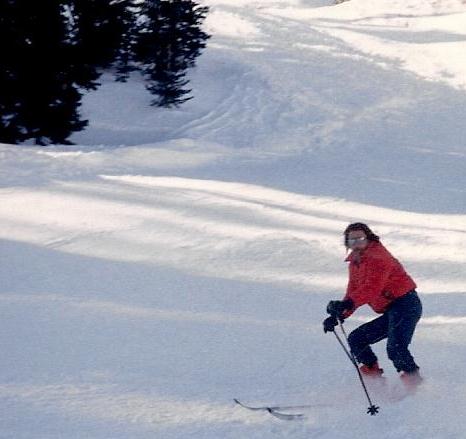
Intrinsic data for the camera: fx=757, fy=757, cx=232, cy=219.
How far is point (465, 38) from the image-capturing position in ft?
96.4

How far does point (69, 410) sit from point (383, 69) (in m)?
22.9

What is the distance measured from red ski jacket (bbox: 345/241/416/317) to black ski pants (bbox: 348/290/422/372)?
69mm

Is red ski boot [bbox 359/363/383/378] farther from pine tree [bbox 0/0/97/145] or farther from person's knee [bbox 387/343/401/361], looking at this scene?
pine tree [bbox 0/0/97/145]

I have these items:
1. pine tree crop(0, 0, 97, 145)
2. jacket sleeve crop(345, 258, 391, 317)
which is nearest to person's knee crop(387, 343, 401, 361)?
jacket sleeve crop(345, 258, 391, 317)

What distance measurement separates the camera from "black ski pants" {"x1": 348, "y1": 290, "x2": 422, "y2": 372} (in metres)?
5.59

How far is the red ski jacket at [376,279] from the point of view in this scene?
546cm

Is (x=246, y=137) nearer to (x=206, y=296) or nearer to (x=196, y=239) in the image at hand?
(x=196, y=239)

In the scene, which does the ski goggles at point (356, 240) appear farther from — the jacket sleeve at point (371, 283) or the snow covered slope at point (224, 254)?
the snow covered slope at point (224, 254)

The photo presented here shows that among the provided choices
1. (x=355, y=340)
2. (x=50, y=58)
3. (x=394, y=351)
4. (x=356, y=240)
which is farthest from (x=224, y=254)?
(x=50, y=58)

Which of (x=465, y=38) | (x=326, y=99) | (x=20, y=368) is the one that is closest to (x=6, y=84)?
(x=326, y=99)

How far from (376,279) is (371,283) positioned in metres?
0.05

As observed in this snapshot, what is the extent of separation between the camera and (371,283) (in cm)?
554

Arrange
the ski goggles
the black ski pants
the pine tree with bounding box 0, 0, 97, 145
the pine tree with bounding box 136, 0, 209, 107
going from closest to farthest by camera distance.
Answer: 1. the ski goggles
2. the black ski pants
3. the pine tree with bounding box 0, 0, 97, 145
4. the pine tree with bounding box 136, 0, 209, 107

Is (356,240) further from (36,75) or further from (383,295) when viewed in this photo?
(36,75)
